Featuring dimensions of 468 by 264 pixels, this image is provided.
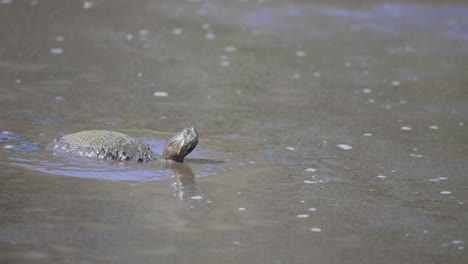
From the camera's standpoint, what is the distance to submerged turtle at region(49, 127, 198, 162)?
24.2 feet

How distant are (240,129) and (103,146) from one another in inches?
84.3

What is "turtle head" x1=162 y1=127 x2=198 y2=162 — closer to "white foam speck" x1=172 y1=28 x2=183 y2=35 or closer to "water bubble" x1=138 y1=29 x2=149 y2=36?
"water bubble" x1=138 y1=29 x2=149 y2=36

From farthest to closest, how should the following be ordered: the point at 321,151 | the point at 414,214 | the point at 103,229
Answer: the point at 321,151 → the point at 414,214 → the point at 103,229

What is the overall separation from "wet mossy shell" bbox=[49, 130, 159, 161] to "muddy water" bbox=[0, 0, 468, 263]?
106 mm

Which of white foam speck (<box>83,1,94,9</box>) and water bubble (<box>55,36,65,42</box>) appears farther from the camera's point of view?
white foam speck (<box>83,1,94,9</box>)

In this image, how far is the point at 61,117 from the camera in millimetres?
9055

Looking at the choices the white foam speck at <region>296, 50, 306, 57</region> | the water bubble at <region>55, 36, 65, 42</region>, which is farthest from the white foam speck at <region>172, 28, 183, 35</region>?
the white foam speck at <region>296, 50, 306, 57</region>

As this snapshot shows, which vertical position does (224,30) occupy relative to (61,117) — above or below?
above

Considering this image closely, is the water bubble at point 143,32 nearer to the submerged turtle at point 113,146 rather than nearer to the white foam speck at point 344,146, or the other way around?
the white foam speck at point 344,146

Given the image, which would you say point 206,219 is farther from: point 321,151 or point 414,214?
point 321,151

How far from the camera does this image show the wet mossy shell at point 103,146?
738cm

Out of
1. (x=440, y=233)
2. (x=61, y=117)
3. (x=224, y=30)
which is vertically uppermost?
(x=224, y=30)

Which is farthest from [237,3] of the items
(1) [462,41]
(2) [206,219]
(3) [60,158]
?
(2) [206,219]

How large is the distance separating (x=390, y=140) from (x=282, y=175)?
206 centimetres
